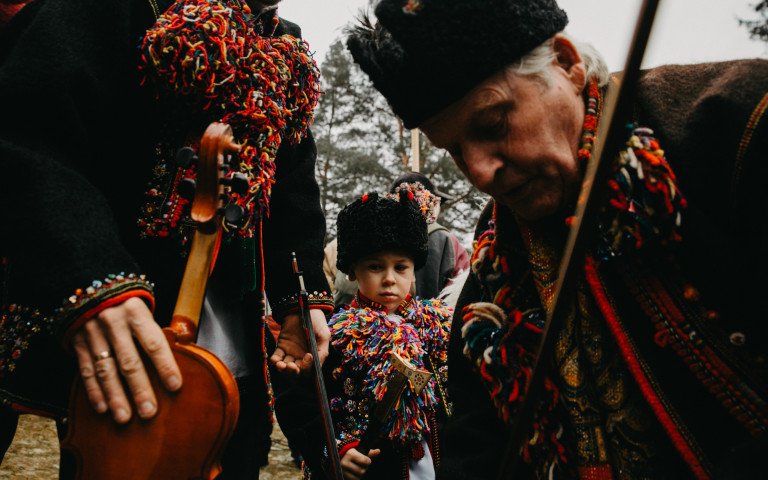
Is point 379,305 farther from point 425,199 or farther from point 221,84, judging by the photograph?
point 425,199

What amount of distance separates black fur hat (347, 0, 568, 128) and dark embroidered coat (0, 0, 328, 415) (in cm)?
60

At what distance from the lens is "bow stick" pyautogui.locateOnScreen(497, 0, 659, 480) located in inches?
24.9

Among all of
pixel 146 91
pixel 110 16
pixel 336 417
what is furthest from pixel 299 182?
pixel 336 417

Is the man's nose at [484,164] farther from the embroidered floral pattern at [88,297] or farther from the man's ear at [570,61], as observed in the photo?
the embroidered floral pattern at [88,297]

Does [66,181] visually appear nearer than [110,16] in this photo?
Yes

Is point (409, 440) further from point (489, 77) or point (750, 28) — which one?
point (750, 28)

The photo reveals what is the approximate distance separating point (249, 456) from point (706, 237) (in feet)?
4.50

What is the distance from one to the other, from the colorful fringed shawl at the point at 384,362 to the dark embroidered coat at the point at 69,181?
1.00 metres

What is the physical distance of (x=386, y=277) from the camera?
9.14 feet

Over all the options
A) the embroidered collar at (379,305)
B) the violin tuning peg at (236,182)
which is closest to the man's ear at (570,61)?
the violin tuning peg at (236,182)

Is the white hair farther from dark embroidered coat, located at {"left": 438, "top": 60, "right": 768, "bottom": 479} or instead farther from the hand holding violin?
the hand holding violin

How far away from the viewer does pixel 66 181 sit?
1110 millimetres

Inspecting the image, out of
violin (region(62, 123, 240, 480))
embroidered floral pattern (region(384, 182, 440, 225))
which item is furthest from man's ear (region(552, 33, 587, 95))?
embroidered floral pattern (region(384, 182, 440, 225))

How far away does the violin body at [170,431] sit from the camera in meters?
1.05
